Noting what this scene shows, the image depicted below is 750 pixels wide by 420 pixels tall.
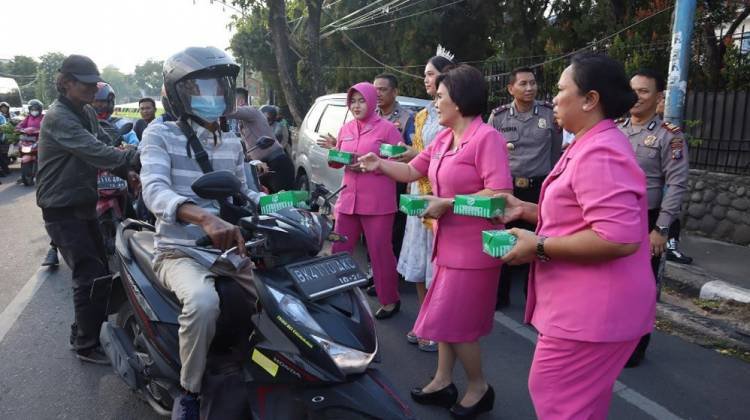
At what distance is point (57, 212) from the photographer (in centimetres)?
374

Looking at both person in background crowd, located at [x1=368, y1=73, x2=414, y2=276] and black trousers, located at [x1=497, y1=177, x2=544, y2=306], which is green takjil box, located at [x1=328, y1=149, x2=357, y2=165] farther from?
black trousers, located at [x1=497, y1=177, x2=544, y2=306]

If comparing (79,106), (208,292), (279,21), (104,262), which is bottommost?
(104,262)

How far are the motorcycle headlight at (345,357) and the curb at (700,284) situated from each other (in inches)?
164

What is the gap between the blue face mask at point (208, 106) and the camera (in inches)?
106

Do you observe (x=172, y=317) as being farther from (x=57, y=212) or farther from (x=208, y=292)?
(x=57, y=212)

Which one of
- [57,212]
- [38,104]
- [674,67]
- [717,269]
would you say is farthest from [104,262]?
[38,104]

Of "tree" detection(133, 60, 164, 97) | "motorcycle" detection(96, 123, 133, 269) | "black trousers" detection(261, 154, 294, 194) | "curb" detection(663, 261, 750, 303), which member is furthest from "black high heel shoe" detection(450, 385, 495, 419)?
"tree" detection(133, 60, 164, 97)

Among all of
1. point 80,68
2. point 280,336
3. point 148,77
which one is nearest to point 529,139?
point 280,336

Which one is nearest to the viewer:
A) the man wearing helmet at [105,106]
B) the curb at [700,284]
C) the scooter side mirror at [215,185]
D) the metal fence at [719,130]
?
the scooter side mirror at [215,185]

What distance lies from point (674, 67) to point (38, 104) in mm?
12713

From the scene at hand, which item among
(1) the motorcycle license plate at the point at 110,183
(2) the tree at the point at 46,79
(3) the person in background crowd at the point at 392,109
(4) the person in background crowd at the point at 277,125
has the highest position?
(2) the tree at the point at 46,79

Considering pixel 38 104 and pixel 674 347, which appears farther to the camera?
pixel 38 104

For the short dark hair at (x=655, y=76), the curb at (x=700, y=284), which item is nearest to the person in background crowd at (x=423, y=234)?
the short dark hair at (x=655, y=76)

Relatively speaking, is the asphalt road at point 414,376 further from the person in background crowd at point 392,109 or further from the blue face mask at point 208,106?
the blue face mask at point 208,106
